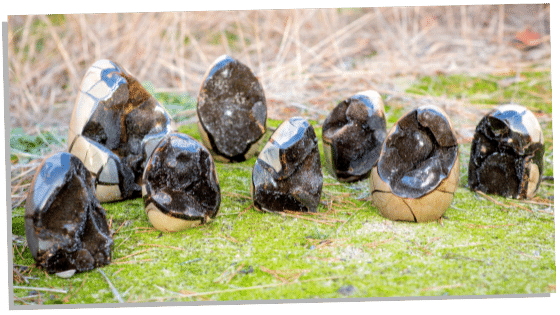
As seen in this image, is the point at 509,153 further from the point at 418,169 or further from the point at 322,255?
the point at 322,255

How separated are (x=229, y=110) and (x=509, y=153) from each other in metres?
2.11

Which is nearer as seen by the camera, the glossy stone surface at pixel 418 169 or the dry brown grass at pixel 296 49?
the glossy stone surface at pixel 418 169

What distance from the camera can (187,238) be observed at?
322 cm

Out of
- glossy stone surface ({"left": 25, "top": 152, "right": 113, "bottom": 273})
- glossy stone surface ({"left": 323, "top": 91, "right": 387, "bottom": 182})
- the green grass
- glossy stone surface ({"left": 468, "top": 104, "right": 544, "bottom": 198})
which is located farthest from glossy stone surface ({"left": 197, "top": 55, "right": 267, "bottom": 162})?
the green grass

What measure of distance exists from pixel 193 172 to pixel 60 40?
3.30m

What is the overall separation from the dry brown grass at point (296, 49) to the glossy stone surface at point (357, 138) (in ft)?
4.19

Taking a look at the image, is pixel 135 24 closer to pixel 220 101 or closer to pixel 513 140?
pixel 220 101

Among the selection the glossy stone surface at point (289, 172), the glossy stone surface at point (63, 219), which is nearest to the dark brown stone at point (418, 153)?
the glossy stone surface at point (289, 172)

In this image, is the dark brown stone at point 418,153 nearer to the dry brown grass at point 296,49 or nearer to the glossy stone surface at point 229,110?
the glossy stone surface at point 229,110

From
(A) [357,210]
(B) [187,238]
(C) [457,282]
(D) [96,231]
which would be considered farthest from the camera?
(A) [357,210]

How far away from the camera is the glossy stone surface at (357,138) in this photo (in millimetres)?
4039

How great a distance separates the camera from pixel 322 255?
9.91 feet

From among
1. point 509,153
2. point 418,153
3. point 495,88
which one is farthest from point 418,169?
point 495,88

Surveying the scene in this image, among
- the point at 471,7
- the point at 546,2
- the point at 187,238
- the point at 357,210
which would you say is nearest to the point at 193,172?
the point at 187,238
